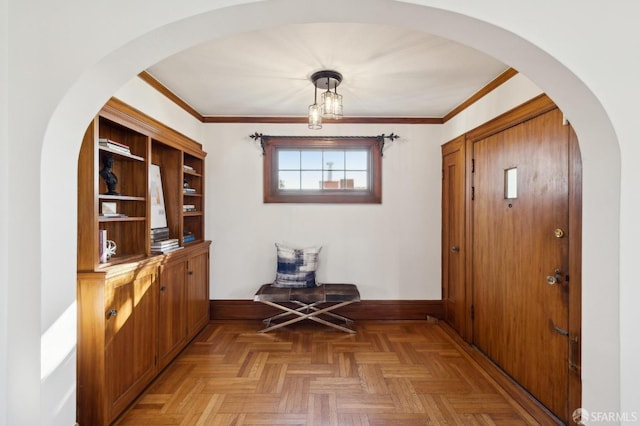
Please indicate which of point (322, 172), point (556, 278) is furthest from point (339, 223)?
point (556, 278)

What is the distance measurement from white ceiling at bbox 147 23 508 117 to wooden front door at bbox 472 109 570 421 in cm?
67

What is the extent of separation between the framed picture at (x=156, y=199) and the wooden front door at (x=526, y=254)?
10.2 feet

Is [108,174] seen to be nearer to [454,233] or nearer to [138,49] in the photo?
[138,49]

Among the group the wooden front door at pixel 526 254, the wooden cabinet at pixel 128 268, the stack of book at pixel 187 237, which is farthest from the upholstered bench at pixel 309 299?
the wooden front door at pixel 526 254

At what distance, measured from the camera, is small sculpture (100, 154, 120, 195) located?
88.3 inches

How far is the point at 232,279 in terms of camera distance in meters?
3.86

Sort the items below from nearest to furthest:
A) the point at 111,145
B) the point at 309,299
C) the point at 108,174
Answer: the point at 111,145 → the point at 108,174 → the point at 309,299

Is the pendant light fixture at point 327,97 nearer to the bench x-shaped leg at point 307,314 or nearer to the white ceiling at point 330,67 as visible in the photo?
the white ceiling at point 330,67

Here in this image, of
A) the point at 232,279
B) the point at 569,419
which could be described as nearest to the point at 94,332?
the point at 232,279

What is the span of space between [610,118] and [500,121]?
148 centimetres

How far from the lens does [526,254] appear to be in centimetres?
235

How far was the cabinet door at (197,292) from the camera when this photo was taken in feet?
10.6

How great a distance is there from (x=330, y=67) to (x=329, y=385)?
8.31 ft

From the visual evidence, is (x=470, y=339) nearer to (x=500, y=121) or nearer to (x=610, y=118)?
(x=500, y=121)
